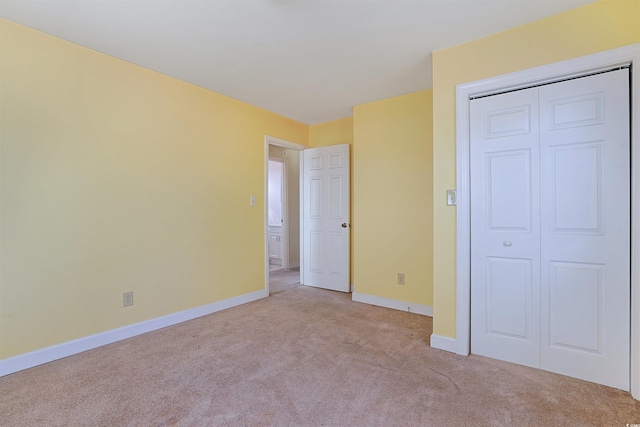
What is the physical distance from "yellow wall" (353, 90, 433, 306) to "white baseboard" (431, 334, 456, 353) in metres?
0.83

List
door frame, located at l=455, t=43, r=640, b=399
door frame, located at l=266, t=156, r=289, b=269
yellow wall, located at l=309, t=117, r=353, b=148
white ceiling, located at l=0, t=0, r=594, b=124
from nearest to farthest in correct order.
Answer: door frame, located at l=455, t=43, r=640, b=399, white ceiling, located at l=0, t=0, r=594, b=124, yellow wall, located at l=309, t=117, r=353, b=148, door frame, located at l=266, t=156, r=289, b=269

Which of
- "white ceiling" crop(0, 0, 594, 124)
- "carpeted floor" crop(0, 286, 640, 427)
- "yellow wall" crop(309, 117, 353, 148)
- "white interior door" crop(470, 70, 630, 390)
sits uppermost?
"white ceiling" crop(0, 0, 594, 124)

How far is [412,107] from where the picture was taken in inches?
131

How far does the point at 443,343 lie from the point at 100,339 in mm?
2888

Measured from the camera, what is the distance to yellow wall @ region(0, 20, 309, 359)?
6.86 feet

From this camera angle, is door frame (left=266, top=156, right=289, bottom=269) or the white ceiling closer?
the white ceiling

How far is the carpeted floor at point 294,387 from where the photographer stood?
1.58 m

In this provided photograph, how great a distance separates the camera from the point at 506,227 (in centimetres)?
219

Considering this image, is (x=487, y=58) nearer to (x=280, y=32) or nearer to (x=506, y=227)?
(x=506, y=227)

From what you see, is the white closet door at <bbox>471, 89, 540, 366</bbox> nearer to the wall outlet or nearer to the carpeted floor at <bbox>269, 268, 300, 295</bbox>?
the carpeted floor at <bbox>269, 268, 300, 295</bbox>

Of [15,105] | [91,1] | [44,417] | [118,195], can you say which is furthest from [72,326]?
[91,1]


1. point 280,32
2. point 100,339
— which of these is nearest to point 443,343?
point 280,32

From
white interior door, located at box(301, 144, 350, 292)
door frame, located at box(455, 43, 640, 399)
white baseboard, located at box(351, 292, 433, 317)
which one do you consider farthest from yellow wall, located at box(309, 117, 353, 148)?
white baseboard, located at box(351, 292, 433, 317)

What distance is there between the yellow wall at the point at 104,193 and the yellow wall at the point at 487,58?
2340mm
